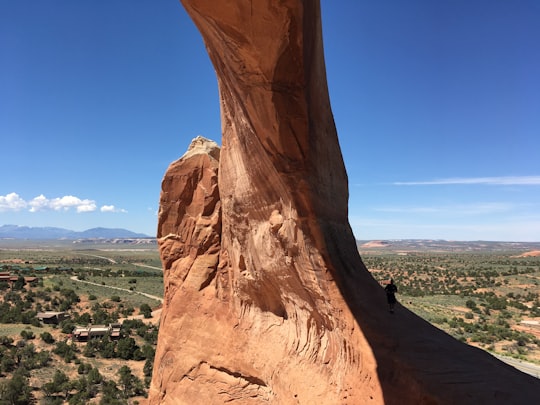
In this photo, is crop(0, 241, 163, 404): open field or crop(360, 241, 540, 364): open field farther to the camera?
crop(360, 241, 540, 364): open field

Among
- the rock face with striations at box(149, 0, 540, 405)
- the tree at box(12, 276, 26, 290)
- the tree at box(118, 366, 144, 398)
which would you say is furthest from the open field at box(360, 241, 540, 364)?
the tree at box(12, 276, 26, 290)

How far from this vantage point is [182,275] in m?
11.5

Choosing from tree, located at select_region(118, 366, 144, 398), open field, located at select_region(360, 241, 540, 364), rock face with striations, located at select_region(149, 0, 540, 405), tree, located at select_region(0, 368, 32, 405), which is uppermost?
rock face with striations, located at select_region(149, 0, 540, 405)

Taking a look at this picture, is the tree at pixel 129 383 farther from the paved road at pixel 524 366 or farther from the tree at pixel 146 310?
the paved road at pixel 524 366

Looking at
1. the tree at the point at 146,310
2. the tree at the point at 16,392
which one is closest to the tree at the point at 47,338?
the tree at the point at 16,392

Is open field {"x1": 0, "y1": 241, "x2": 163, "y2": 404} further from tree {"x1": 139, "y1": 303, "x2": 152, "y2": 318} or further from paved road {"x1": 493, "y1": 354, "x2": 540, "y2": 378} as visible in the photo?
paved road {"x1": 493, "y1": 354, "x2": 540, "y2": 378}

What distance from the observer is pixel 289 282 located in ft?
25.3

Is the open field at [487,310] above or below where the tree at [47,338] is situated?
above

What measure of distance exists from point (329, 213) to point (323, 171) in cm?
84

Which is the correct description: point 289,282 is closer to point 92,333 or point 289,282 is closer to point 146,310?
point 92,333

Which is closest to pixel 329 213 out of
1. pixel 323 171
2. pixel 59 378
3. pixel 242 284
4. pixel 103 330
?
pixel 323 171

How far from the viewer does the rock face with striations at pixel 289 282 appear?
581 cm

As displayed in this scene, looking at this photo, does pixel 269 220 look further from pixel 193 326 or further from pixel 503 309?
pixel 503 309

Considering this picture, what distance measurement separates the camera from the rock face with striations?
5.81m
